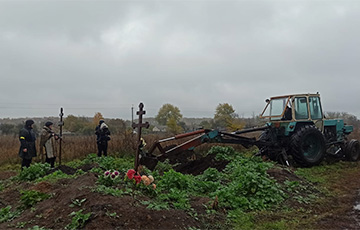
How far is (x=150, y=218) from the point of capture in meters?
4.53

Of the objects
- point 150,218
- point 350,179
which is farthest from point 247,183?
point 350,179

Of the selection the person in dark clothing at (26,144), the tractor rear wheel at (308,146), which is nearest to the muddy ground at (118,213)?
the person in dark clothing at (26,144)

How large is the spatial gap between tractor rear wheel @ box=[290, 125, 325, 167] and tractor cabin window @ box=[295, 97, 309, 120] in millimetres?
507

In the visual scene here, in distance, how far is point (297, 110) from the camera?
11.1 metres

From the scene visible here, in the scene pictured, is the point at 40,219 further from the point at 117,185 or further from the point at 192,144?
the point at 192,144

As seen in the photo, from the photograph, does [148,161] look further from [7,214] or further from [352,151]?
[352,151]

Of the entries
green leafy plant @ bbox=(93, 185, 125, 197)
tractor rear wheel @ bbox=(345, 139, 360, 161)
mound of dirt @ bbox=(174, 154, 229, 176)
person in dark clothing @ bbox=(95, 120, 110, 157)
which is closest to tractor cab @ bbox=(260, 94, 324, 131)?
tractor rear wheel @ bbox=(345, 139, 360, 161)

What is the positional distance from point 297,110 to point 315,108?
83cm

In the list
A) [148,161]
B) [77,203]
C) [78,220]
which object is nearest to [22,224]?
[77,203]

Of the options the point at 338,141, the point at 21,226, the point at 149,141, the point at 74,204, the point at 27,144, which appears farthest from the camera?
the point at 149,141

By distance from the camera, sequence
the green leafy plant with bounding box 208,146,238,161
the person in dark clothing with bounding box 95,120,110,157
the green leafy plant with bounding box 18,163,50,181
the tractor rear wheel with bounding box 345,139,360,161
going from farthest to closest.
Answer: the person in dark clothing with bounding box 95,120,110,157 < the tractor rear wheel with bounding box 345,139,360,161 < the green leafy plant with bounding box 208,146,238,161 < the green leafy plant with bounding box 18,163,50,181

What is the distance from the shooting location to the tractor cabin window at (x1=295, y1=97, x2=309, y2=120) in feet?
36.4

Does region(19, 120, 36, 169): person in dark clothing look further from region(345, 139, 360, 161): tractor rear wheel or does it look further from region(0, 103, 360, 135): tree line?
region(0, 103, 360, 135): tree line

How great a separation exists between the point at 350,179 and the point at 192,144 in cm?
451
